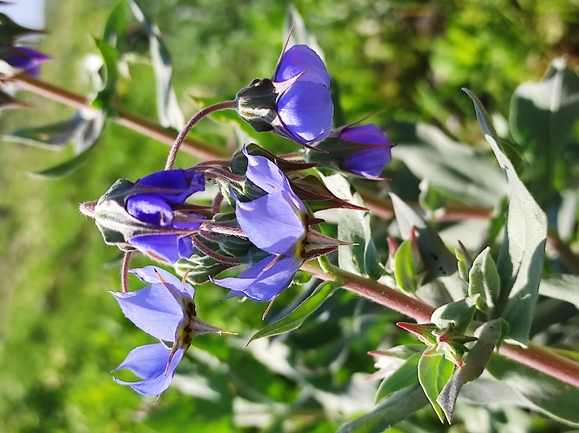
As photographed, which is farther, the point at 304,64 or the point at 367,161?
the point at 367,161

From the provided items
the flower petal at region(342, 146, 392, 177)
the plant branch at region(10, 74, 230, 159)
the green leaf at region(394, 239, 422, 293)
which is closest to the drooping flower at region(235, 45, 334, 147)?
the flower petal at region(342, 146, 392, 177)

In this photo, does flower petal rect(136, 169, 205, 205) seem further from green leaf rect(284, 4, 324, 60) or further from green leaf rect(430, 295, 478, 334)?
green leaf rect(284, 4, 324, 60)

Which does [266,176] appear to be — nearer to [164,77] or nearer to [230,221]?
[230,221]

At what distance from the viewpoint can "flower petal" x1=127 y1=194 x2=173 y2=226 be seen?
0.50 metres

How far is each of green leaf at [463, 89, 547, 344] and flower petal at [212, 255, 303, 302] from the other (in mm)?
248

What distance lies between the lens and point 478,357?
60 cm

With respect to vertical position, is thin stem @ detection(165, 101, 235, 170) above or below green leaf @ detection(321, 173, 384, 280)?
above


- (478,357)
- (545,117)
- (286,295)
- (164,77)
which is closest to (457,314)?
(478,357)

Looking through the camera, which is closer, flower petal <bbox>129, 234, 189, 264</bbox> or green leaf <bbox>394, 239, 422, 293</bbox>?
flower petal <bbox>129, 234, 189, 264</bbox>

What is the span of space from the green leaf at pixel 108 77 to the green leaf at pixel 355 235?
0.50 meters

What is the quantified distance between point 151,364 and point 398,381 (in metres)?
0.29

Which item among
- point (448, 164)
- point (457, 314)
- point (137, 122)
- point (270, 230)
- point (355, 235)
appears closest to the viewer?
point (270, 230)

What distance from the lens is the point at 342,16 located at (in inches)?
85.8

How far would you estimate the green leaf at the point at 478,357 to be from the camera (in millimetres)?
565
